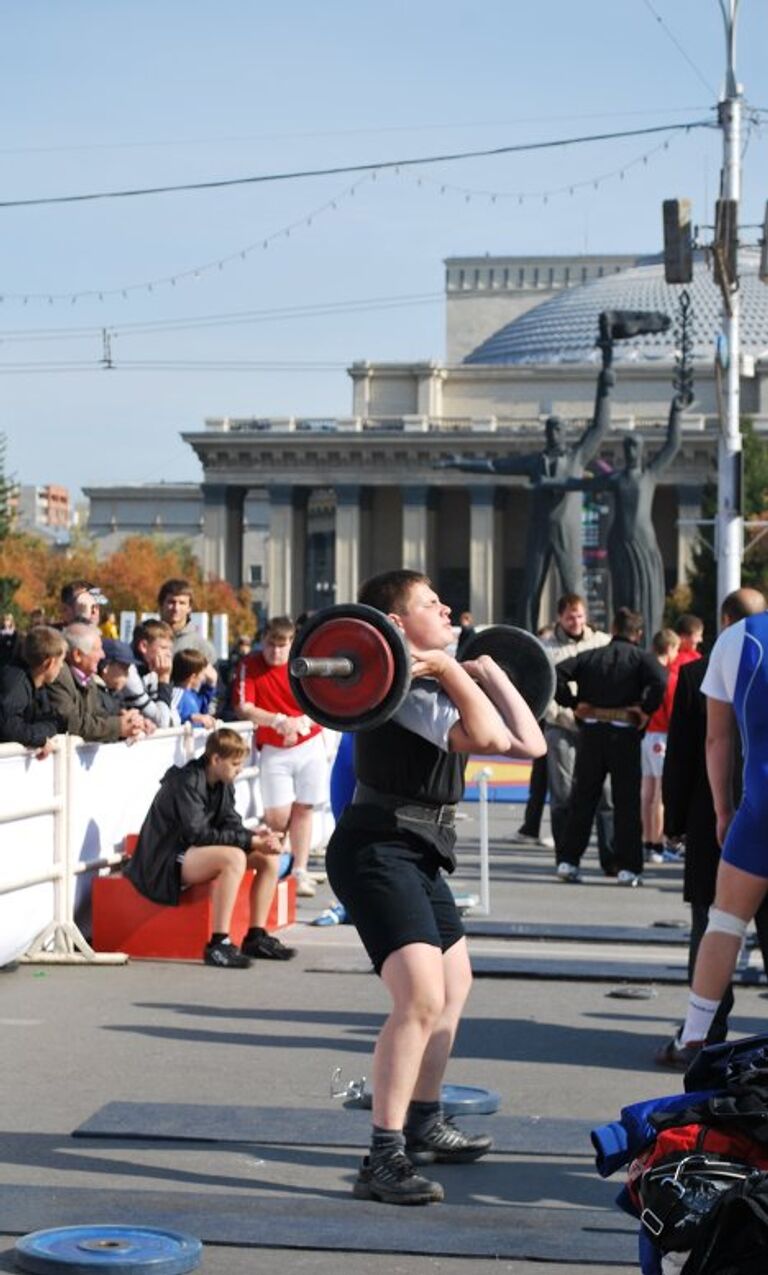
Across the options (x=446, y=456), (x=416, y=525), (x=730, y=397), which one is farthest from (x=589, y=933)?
(x=416, y=525)

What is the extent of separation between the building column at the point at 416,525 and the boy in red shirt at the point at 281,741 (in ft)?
386

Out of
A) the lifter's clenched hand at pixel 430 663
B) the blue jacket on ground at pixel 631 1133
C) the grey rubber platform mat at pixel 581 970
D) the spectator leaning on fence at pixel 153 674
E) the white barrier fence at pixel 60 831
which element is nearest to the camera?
the blue jacket on ground at pixel 631 1133

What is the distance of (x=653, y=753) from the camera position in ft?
62.4

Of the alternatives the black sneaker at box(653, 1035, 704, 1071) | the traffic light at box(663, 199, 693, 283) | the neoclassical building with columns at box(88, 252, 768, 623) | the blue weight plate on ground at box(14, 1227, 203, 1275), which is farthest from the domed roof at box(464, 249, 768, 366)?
the blue weight plate on ground at box(14, 1227, 203, 1275)

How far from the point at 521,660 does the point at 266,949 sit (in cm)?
531

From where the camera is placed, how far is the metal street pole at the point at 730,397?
27.8 meters

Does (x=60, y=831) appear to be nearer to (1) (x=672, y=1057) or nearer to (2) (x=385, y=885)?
(1) (x=672, y=1057)

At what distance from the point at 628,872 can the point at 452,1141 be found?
987cm

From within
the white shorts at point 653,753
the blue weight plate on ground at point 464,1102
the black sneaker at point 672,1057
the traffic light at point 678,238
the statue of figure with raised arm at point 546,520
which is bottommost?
the black sneaker at point 672,1057

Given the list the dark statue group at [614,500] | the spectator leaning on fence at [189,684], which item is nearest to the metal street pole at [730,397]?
the dark statue group at [614,500]

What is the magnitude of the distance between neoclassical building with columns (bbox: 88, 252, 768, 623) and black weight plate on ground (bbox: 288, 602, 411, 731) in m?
115

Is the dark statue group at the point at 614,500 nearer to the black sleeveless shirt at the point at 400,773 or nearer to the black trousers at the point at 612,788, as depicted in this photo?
the black trousers at the point at 612,788

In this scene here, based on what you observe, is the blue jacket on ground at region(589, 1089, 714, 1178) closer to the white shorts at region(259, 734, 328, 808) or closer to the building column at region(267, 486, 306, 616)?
the white shorts at region(259, 734, 328, 808)

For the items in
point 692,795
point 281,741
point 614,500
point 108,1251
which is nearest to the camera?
point 108,1251
